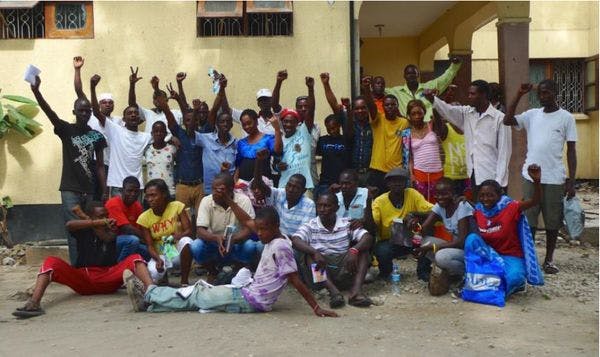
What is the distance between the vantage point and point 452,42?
11.1 m

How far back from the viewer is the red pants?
559 cm

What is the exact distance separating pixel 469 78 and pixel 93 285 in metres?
7.88

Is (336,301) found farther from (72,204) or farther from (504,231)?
(72,204)

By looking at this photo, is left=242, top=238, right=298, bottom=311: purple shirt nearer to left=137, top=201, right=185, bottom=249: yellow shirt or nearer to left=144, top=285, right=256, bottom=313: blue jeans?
left=144, top=285, right=256, bottom=313: blue jeans

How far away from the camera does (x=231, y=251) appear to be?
589cm

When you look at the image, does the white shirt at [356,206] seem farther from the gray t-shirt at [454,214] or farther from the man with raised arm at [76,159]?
the man with raised arm at [76,159]

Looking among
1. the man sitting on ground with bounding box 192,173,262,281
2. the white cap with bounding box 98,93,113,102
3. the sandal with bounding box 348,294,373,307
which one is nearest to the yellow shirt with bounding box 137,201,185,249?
the man sitting on ground with bounding box 192,173,262,281

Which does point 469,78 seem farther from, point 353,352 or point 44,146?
point 353,352

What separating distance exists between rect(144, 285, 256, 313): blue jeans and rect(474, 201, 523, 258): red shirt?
78.5 inches

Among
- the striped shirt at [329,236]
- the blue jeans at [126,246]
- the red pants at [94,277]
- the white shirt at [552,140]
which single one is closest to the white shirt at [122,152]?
the blue jeans at [126,246]

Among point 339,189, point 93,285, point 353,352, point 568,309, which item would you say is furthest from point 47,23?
point 568,309

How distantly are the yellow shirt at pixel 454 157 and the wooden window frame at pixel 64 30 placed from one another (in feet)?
14.1

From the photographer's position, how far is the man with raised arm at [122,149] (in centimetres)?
674

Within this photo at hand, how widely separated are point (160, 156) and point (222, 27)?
85.6 inches
